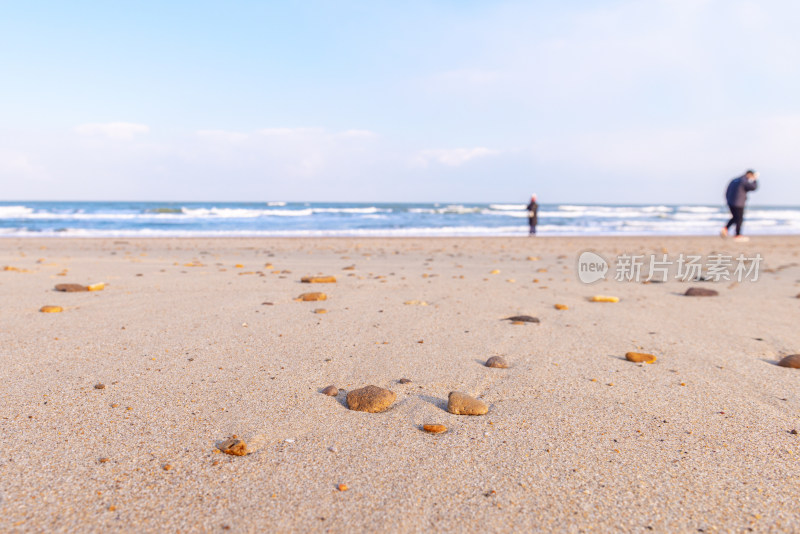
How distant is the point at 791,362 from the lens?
2.64 m

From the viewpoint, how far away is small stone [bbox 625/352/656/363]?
8.90 feet

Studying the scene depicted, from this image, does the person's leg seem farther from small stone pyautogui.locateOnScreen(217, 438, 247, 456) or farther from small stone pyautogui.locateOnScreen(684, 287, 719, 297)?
small stone pyautogui.locateOnScreen(217, 438, 247, 456)

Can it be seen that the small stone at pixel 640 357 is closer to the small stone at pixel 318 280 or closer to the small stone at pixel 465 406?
the small stone at pixel 465 406

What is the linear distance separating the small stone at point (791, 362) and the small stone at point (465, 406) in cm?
164

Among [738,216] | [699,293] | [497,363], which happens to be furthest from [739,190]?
[497,363]

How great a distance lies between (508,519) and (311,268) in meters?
5.75

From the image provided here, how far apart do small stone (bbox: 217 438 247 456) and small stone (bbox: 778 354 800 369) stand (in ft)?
8.30

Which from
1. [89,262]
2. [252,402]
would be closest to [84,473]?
[252,402]

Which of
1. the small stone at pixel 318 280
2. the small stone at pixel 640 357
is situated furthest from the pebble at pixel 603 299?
the small stone at pixel 318 280

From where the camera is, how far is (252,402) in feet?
6.89

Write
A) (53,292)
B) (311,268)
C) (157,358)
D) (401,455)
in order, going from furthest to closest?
(311,268)
(53,292)
(157,358)
(401,455)

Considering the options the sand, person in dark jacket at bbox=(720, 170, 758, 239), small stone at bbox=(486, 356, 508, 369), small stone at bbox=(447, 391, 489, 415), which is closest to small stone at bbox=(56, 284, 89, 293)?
the sand

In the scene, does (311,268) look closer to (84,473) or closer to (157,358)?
(157,358)

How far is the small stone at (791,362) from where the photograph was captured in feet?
8.63
